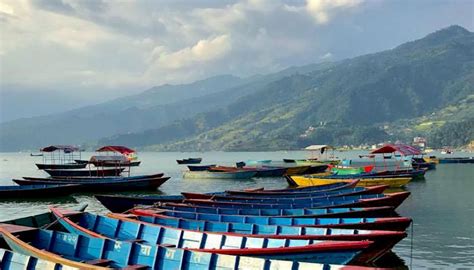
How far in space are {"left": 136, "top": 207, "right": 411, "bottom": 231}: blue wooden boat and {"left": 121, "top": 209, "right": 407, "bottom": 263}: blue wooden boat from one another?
3.73ft

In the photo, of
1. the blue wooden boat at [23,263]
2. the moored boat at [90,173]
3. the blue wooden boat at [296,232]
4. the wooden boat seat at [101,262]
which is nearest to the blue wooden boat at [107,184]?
the moored boat at [90,173]

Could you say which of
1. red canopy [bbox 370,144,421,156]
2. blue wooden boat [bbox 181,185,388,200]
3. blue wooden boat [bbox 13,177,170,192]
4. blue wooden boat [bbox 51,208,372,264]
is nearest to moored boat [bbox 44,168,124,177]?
blue wooden boat [bbox 13,177,170,192]

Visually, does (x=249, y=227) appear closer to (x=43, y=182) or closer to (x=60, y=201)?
(x=60, y=201)

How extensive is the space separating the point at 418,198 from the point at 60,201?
111 ft

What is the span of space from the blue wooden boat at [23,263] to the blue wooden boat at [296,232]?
6.00m

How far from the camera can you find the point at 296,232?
16.8m

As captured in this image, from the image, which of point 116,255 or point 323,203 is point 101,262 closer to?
point 116,255

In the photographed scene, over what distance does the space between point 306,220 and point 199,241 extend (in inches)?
229

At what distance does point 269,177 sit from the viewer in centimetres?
7419

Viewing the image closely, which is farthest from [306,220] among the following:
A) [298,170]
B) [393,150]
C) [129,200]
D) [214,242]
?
[298,170]

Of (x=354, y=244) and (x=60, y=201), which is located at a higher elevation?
(x=354, y=244)

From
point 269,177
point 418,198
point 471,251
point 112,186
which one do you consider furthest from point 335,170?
point 471,251

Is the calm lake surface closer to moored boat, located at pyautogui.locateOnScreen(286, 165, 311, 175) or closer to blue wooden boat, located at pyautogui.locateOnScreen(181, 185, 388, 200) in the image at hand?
blue wooden boat, located at pyautogui.locateOnScreen(181, 185, 388, 200)

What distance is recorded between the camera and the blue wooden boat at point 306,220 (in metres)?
18.3
